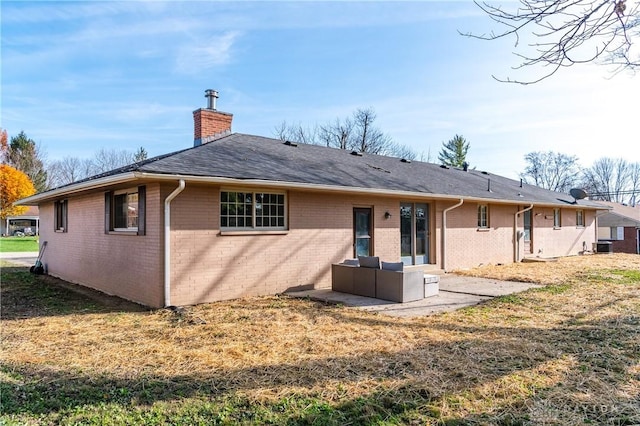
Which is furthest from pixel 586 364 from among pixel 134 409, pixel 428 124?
pixel 428 124

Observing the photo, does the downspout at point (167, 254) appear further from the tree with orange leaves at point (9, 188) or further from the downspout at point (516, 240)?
the tree with orange leaves at point (9, 188)

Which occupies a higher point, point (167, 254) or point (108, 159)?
point (108, 159)

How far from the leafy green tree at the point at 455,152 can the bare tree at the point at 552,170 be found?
9.98m

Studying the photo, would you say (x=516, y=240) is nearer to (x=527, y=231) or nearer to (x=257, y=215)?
(x=527, y=231)

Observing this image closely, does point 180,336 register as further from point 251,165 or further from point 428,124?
point 428,124

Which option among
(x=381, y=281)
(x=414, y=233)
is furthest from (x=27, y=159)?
(x=381, y=281)

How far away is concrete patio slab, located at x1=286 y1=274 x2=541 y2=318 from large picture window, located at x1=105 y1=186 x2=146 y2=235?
143 inches

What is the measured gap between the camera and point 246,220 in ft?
29.1

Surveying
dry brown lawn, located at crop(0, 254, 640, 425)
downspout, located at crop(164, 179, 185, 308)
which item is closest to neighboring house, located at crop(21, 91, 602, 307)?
downspout, located at crop(164, 179, 185, 308)

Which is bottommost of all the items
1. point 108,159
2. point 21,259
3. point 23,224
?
point 21,259

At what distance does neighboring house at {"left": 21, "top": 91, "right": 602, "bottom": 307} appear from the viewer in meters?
7.90

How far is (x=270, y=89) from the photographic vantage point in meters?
18.9

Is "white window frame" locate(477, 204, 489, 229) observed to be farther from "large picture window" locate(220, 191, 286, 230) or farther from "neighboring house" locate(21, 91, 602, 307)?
"large picture window" locate(220, 191, 286, 230)

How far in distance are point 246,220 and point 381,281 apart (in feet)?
10.5
